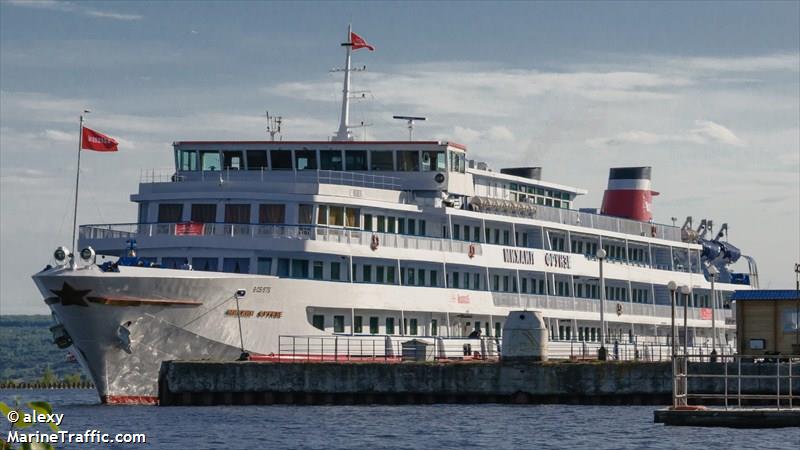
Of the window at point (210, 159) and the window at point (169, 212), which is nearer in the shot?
the window at point (169, 212)

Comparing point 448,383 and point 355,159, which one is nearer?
point 448,383

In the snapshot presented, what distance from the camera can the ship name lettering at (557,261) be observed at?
64025 mm

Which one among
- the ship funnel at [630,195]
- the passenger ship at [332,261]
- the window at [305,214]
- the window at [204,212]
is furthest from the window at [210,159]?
the ship funnel at [630,195]

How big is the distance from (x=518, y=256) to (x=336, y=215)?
11265 millimetres

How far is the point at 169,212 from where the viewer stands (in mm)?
53719

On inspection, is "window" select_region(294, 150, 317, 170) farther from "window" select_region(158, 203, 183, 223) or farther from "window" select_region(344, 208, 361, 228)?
"window" select_region(158, 203, 183, 223)

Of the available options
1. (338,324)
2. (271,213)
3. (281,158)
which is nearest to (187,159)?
(281,158)

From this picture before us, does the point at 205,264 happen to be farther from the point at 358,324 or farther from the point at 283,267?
the point at 358,324

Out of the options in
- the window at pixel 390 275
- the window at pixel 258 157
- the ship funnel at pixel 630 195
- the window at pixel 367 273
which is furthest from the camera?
the ship funnel at pixel 630 195

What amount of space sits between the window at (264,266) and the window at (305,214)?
2228 millimetres

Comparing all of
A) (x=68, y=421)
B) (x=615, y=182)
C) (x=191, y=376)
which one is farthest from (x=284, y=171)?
(x=615, y=182)

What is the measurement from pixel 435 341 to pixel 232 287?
32.9 feet

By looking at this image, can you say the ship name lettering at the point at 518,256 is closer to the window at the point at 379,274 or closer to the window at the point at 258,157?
the window at the point at 379,274

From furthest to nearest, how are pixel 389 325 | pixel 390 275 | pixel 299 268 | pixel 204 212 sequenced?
pixel 390 275 → pixel 389 325 → pixel 204 212 → pixel 299 268
